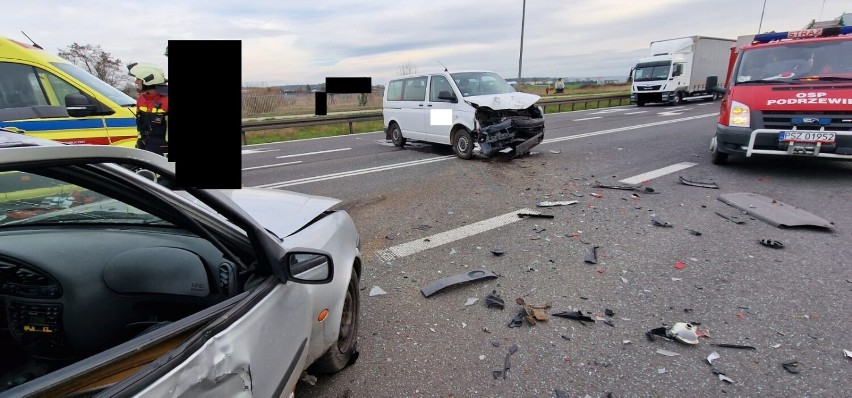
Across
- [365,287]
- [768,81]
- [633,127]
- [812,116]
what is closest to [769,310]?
[365,287]

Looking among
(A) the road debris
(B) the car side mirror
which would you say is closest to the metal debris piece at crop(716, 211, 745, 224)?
(A) the road debris

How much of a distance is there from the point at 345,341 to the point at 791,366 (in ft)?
8.54

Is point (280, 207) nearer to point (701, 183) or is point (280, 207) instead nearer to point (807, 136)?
point (701, 183)

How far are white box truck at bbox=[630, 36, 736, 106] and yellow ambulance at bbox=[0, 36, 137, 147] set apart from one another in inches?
1013

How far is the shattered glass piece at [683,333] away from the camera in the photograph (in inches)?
107

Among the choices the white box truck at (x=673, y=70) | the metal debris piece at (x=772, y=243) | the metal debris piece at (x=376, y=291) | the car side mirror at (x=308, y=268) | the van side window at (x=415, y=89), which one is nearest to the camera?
the car side mirror at (x=308, y=268)

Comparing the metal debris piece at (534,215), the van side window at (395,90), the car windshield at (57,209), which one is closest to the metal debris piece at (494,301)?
the metal debris piece at (534,215)

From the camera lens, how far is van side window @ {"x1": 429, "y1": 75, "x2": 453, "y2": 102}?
9.20 metres

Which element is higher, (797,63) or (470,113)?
(797,63)

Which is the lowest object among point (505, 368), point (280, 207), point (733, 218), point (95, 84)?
point (505, 368)

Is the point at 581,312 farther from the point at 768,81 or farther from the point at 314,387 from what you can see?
the point at 768,81

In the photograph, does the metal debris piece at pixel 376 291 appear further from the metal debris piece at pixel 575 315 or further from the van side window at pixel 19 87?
the van side window at pixel 19 87

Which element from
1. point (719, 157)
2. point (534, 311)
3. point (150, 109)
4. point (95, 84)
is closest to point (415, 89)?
point (150, 109)

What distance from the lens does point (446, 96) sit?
361 inches
